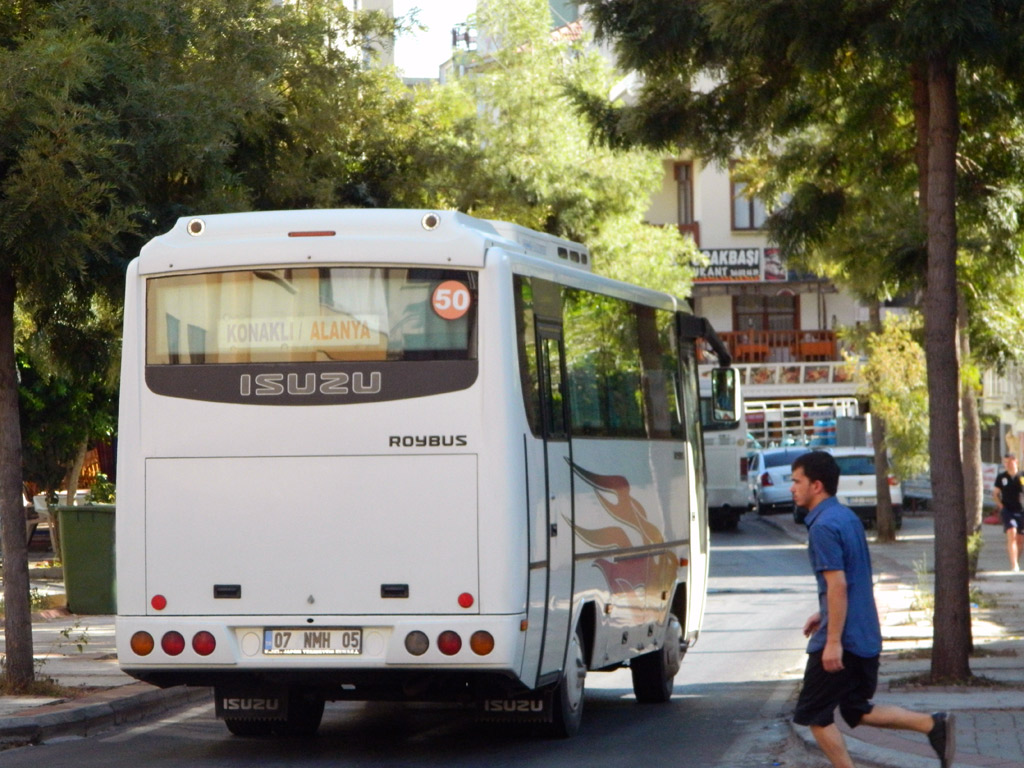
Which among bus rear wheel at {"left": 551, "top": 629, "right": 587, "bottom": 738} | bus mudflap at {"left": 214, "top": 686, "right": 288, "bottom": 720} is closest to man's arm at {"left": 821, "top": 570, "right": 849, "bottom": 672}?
bus rear wheel at {"left": 551, "top": 629, "right": 587, "bottom": 738}

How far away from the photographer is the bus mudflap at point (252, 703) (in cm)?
988

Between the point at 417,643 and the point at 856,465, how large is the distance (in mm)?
28960

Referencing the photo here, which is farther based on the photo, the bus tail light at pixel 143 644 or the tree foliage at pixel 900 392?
the tree foliage at pixel 900 392

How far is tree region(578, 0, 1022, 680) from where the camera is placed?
11297mm

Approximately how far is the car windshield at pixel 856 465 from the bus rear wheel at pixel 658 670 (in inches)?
959

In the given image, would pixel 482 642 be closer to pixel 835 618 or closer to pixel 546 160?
pixel 835 618

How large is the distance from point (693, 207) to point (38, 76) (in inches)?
2371

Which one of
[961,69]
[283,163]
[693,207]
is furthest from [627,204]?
[693,207]

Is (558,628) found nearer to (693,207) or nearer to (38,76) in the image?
(38,76)

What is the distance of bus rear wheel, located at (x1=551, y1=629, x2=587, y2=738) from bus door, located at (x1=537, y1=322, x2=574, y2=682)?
211 millimetres

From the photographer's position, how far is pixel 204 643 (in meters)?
9.31

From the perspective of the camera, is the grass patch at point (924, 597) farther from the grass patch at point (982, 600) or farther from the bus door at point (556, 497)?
the bus door at point (556, 497)

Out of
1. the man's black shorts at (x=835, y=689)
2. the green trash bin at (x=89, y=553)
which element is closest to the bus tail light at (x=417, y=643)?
the man's black shorts at (x=835, y=689)

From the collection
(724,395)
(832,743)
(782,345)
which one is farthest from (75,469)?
(782,345)
